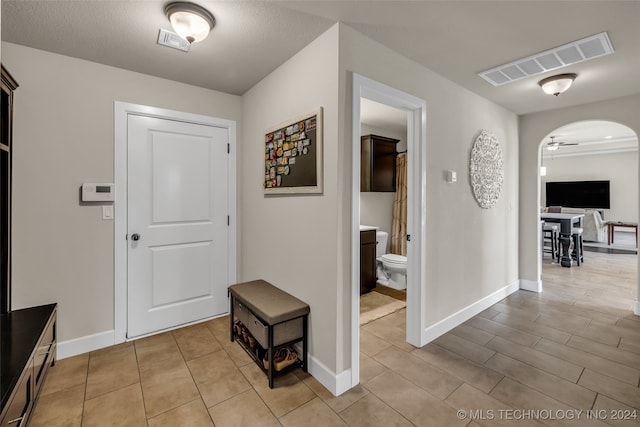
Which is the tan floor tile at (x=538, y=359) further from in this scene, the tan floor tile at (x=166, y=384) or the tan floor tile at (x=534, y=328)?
the tan floor tile at (x=166, y=384)

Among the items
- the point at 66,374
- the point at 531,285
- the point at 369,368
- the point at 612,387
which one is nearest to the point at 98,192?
the point at 66,374

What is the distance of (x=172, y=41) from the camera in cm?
205

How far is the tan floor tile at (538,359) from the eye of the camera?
2.11 meters

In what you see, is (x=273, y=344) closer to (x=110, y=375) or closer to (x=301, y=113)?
(x=110, y=375)

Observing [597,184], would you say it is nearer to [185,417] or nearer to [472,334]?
[472,334]

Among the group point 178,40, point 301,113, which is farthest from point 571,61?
point 178,40

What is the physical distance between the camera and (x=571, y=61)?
7.74ft

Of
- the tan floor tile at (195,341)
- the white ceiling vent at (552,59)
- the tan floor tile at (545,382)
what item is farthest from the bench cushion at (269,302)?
the white ceiling vent at (552,59)

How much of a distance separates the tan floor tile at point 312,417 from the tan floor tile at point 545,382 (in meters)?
1.29

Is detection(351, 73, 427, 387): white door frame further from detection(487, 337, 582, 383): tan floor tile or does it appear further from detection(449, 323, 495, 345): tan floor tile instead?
detection(487, 337, 582, 383): tan floor tile

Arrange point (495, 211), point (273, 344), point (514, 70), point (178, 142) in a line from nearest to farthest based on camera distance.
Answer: point (273, 344) < point (514, 70) < point (178, 142) < point (495, 211)

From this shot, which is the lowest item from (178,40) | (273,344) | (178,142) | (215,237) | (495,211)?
(273,344)

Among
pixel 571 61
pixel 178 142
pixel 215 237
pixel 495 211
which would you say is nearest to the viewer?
pixel 571 61

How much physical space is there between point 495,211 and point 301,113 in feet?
8.63
